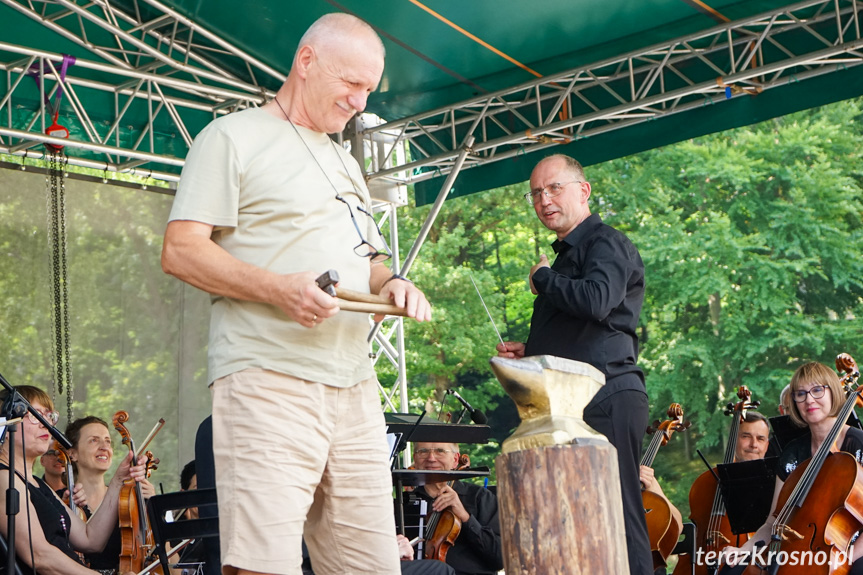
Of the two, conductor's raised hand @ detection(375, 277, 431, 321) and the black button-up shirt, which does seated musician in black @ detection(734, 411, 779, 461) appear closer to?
the black button-up shirt

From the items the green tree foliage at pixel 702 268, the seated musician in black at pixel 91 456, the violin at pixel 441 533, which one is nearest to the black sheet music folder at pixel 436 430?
the violin at pixel 441 533

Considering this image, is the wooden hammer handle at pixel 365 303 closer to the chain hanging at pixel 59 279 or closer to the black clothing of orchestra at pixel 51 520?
the black clothing of orchestra at pixel 51 520

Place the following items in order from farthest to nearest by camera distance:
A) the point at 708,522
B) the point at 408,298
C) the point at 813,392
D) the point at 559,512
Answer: the point at 708,522
the point at 813,392
the point at 408,298
the point at 559,512

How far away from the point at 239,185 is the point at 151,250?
7.66 metres

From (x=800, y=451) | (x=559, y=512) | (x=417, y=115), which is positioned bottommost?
(x=800, y=451)

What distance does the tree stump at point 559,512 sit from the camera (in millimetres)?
1894

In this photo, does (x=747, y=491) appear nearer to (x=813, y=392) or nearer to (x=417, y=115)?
(x=813, y=392)

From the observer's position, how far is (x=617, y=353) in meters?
3.37

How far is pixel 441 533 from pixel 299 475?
3.67m

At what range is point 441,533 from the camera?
18.3ft

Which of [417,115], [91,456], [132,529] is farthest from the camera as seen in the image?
[417,115]

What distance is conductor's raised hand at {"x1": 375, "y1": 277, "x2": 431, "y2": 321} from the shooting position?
213 centimetres

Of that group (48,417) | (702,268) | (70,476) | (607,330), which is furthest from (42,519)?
(702,268)

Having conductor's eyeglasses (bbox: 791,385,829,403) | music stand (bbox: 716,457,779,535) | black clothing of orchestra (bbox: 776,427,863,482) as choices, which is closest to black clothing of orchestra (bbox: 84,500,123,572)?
music stand (bbox: 716,457,779,535)
